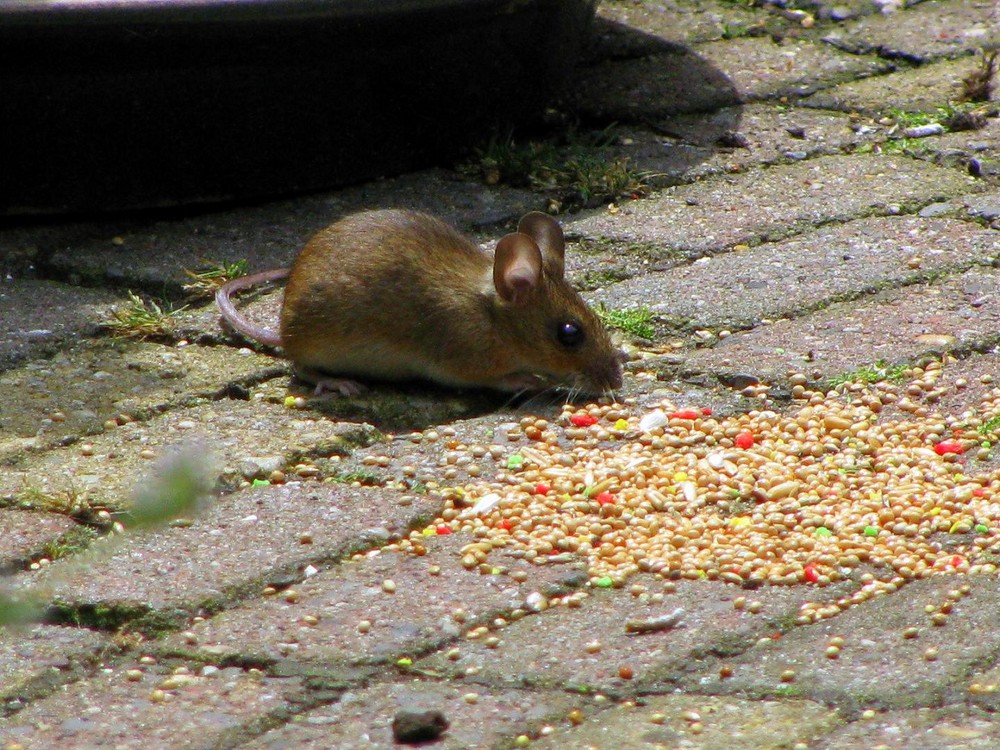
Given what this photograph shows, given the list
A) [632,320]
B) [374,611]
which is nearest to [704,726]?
[374,611]

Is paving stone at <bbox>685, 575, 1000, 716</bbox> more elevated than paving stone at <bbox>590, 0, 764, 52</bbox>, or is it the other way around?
paving stone at <bbox>590, 0, 764, 52</bbox>

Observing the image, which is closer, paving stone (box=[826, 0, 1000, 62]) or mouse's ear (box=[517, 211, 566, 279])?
mouse's ear (box=[517, 211, 566, 279])

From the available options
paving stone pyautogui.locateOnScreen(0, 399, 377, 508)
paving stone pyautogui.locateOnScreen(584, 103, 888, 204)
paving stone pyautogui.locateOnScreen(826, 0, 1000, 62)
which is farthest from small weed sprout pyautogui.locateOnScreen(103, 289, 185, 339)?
paving stone pyautogui.locateOnScreen(826, 0, 1000, 62)

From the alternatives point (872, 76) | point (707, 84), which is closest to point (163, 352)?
point (707, 84)

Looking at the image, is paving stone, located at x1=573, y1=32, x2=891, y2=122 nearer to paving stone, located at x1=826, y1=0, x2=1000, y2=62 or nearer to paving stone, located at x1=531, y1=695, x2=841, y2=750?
paving stone, located at x1=826, y1=0, x2=1000, y2=62

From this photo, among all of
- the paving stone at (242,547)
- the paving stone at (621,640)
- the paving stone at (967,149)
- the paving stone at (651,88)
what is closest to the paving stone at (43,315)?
the paving stone at (242,547)

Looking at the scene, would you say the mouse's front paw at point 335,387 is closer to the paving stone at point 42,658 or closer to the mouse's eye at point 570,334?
the mouse's eye at point 570,334
